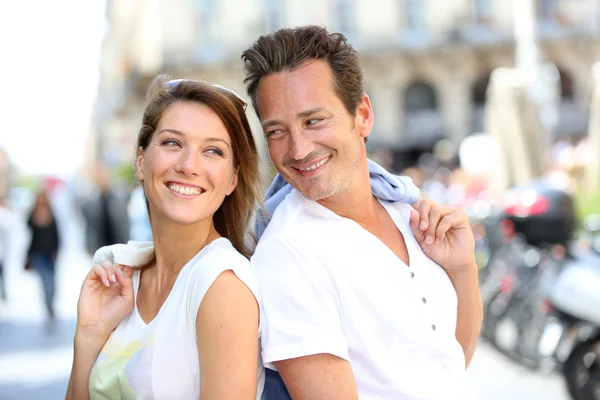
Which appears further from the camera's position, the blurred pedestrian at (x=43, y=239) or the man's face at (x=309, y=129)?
the blurred pedestrian at (x=43, y=239)

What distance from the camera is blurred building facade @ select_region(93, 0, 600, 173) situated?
3253 cm

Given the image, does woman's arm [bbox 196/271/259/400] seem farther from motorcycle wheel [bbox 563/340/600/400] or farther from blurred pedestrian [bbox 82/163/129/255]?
blurred pedestrian [bbox 82/163/129/255]

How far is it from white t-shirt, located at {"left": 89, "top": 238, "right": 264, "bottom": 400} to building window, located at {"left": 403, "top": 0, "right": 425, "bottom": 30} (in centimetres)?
3295

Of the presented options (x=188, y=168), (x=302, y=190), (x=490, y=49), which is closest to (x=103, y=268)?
(x=188, y=168)

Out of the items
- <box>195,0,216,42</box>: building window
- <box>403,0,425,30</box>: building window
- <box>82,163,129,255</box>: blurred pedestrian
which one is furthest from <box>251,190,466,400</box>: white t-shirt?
<box>403,0,425,30</box>: building window

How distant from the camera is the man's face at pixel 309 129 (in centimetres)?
211

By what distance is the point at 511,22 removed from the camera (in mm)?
33531

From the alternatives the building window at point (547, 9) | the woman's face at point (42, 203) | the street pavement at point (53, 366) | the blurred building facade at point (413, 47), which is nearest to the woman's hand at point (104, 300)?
the street pavement at point (53, 366)

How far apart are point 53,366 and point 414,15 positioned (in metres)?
28.8

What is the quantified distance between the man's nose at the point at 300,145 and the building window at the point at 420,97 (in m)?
32.0

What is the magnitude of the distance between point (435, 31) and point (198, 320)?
3286cm

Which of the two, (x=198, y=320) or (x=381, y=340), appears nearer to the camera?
(x=198, y=320)

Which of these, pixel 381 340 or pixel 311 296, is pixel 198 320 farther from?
pixel 381 340

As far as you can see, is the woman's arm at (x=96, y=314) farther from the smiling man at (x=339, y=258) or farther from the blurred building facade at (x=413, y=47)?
the blurred building facade at (x=413, y=47)
